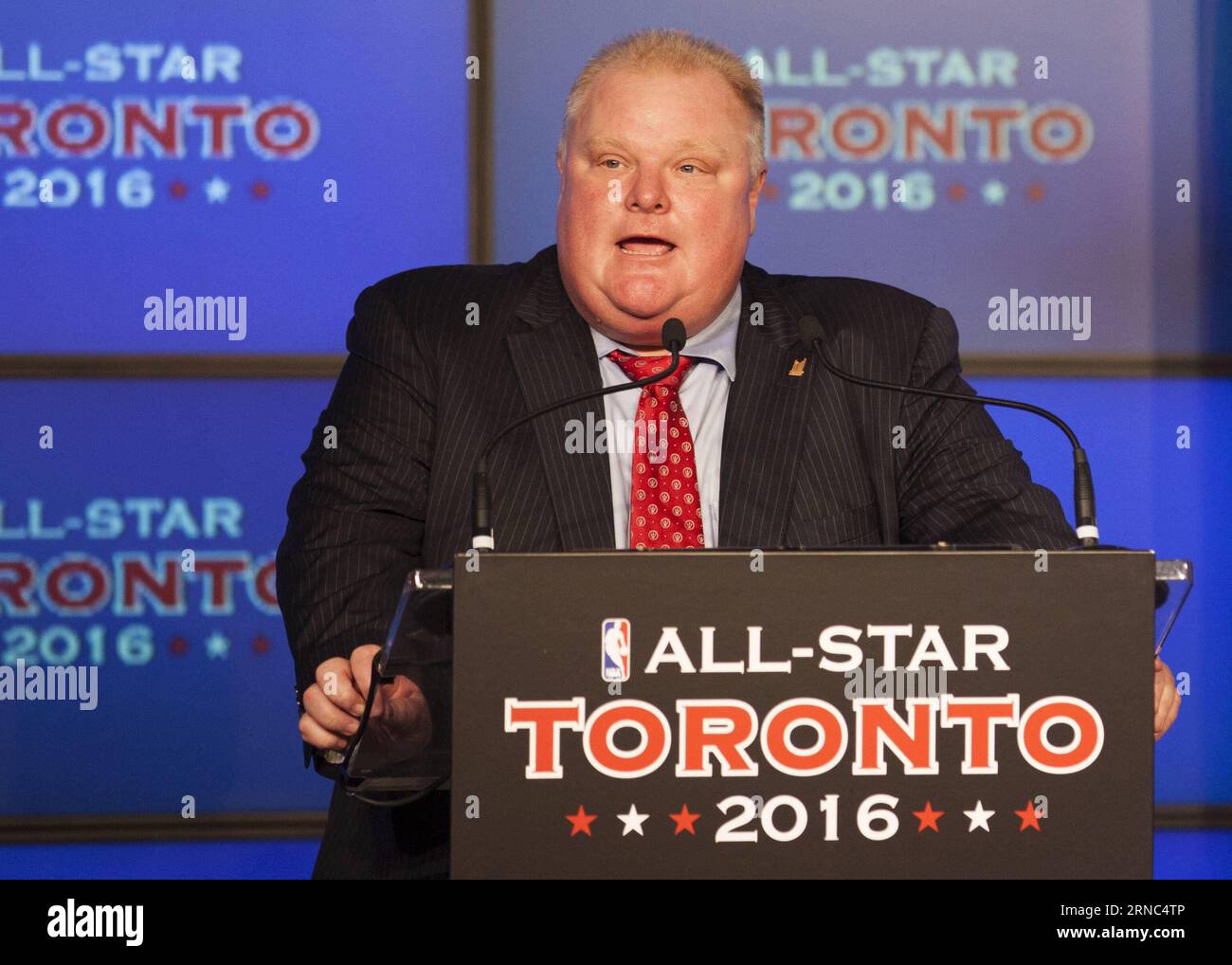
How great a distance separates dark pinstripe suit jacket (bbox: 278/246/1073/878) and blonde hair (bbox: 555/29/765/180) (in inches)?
10.8

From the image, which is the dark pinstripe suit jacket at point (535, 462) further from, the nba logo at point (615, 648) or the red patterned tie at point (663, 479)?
the nba logo at point (615, 648)

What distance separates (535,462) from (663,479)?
6.6 inches

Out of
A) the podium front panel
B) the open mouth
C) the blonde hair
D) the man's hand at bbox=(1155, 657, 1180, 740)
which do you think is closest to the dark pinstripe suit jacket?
the open mouth

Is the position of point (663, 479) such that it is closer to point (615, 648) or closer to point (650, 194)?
point (650, 194)

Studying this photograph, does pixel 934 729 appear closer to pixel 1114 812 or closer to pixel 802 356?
pixel 1114 812

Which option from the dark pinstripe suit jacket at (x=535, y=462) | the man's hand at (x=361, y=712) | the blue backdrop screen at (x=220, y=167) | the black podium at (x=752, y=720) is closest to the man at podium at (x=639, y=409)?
the dark pinstripe suit jacket at (x=535, y=462)

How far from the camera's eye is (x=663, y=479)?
6.48 ft

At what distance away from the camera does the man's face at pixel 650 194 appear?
2.06 metres

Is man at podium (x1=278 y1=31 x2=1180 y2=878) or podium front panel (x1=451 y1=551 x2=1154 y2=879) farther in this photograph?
man at podium (x1=278 y1=31 x2=1180 y2=878)

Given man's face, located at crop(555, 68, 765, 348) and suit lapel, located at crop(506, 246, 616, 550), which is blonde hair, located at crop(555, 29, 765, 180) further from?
suit lapel, located at crop(506, 246, 616, 550)

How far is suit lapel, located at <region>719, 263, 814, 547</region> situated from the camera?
1.95 metres

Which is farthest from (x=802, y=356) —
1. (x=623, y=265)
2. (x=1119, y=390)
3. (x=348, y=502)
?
(x=1119, y=390)

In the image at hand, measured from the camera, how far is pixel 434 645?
4.49 ft

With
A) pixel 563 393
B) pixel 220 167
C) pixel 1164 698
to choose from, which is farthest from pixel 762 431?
pixel 220 167
